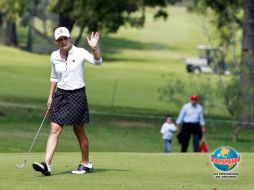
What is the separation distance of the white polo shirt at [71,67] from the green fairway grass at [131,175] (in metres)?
1.23

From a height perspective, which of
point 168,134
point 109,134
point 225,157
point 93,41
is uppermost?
point 93,41

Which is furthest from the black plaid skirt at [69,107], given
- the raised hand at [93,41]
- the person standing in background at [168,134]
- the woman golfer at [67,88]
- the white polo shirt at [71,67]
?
the person standing in background at [168,134]

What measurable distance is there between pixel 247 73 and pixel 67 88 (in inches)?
912

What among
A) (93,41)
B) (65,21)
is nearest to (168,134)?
(93,41)

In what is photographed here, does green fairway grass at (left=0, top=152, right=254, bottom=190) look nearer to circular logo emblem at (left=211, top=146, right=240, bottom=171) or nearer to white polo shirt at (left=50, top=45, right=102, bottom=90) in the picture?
circular logo emblem at (left=211, top=146, right=240, bottom=171)

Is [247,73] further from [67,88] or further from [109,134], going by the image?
[67,88]

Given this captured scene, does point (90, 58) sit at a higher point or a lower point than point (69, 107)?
higher

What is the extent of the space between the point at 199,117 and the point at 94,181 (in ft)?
49.7

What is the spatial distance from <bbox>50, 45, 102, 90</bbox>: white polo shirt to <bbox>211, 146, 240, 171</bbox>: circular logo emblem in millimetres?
2409

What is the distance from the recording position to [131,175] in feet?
46.0

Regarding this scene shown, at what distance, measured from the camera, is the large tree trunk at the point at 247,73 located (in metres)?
36.4

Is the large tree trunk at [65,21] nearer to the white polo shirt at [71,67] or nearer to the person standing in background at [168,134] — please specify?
the person standing in background at [168,134]

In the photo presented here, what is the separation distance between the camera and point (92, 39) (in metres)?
14.0

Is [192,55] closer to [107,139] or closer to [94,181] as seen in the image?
[107,139]
